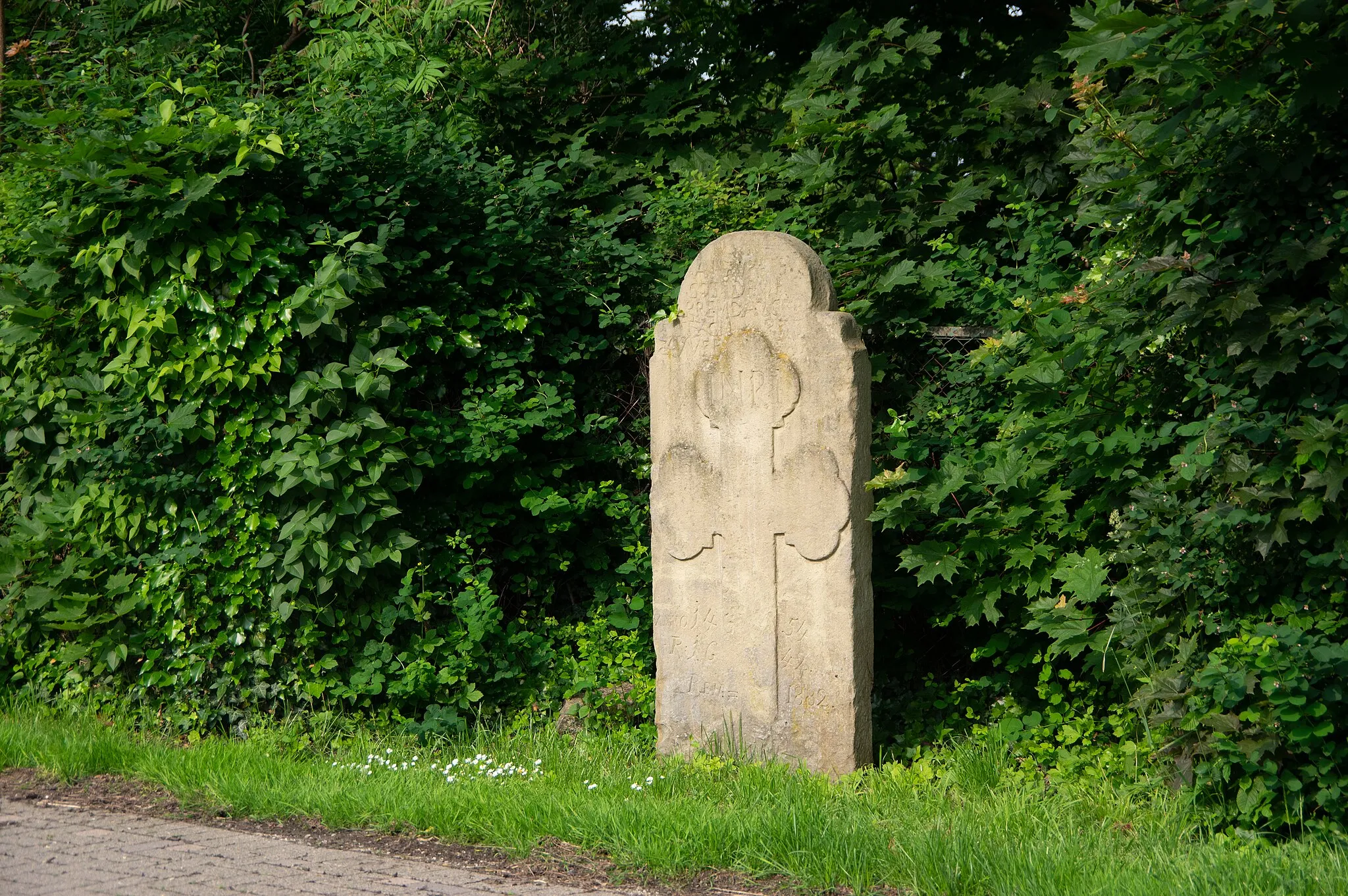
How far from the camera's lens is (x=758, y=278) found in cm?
518

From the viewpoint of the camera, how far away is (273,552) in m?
5.67

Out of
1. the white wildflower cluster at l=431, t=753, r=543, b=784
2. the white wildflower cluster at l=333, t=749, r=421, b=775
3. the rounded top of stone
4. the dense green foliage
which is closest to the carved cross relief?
the rounded top of stone

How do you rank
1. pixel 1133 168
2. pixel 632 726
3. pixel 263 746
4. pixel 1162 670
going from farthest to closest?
pixel 632 726 < pixel 263 746 < pixel 1133 168 < pixel 1162 670

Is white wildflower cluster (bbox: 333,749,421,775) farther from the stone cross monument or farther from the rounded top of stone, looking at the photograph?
the rounded top of stone

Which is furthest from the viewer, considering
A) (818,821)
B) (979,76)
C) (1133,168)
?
(979,76)

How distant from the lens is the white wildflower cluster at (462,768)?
195 inches

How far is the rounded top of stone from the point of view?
5062 mm

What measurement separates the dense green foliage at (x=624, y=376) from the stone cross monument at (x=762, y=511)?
366 mm

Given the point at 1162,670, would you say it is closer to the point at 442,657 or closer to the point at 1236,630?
the point at 1236,630

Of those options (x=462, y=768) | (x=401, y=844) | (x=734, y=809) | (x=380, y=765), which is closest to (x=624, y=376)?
(x=462, y=768)

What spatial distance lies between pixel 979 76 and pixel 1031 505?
3340 mm

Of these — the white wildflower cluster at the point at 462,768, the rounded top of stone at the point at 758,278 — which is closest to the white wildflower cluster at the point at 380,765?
the white wildflower cluster at the point at 462,768

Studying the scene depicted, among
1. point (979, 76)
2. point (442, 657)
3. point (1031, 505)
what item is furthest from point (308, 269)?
point (979, 76)

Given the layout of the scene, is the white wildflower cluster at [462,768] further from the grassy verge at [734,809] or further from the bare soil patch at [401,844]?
the bare soil patch at [401,844]
